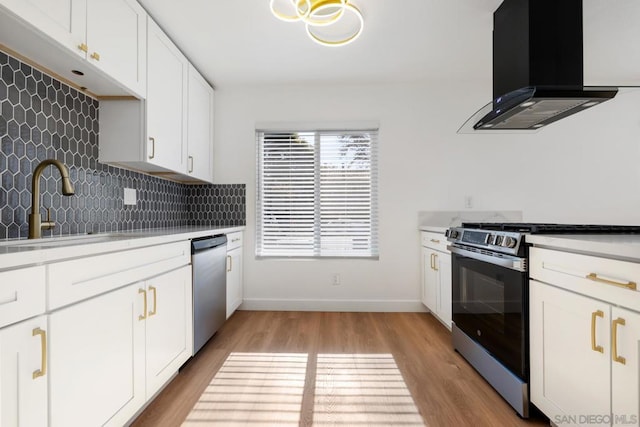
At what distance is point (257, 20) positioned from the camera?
228 centimetres

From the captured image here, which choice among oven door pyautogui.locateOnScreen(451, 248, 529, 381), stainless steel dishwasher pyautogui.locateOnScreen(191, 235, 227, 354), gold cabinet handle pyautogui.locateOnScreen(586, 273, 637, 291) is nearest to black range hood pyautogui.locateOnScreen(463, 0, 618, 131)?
oven door pyautogui.locateOnScreen(451, 248, 529, 381)

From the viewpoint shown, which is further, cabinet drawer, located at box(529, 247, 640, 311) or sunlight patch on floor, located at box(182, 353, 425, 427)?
sunlight patch on floor, located at box(182, 353, 425, 427)

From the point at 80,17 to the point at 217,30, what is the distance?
3.48 feet

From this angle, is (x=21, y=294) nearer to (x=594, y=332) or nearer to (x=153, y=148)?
(x=153, y=148)

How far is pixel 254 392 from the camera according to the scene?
180cm

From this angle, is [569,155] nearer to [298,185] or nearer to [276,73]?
[298,185]

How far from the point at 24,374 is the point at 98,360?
0.32 metres

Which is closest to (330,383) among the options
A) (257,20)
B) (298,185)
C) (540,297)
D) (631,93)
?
(540,297)

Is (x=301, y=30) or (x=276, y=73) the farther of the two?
(x=276, y=73)

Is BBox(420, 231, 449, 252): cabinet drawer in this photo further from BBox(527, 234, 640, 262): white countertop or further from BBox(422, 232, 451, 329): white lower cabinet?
BBox(527, 234, 640, 262): white countertop

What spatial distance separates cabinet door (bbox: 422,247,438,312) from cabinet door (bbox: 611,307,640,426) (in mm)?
1713

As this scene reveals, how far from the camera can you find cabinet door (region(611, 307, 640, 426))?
1.04 metres

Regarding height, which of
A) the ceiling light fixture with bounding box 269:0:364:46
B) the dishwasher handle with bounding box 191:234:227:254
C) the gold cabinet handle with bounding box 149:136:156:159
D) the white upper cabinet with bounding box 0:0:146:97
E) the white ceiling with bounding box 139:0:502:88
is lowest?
the dishwasher handle with bounding box 191:234:227:254

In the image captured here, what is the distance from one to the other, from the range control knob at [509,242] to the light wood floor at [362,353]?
33.5 inches
